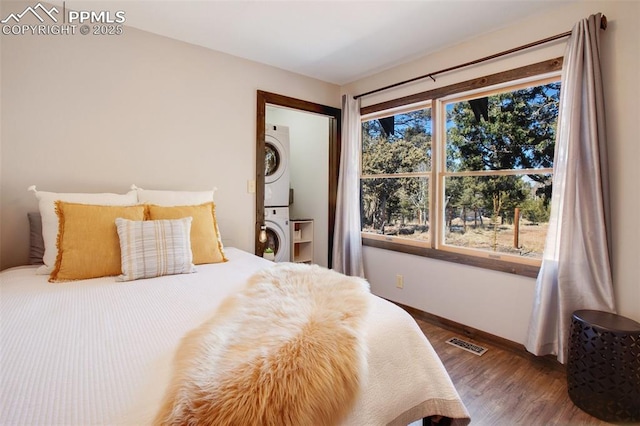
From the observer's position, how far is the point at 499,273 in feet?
7.94

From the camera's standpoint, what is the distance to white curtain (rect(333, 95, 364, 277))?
11.1 feet

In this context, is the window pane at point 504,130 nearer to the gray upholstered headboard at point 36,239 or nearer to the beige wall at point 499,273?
the beige wall at point 499,273

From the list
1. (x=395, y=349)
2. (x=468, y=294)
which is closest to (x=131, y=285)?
(x=395, y=349)

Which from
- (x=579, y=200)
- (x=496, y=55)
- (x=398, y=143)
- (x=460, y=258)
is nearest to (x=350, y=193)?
(x=398, y=143)

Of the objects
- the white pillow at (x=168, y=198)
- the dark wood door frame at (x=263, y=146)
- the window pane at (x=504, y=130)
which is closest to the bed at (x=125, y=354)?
the white pillow at (x=168, y=198)

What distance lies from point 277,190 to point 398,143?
5.13 ft

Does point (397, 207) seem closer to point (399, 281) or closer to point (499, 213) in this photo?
point (399, 281)

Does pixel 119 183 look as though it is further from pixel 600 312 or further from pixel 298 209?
pixel 600 312

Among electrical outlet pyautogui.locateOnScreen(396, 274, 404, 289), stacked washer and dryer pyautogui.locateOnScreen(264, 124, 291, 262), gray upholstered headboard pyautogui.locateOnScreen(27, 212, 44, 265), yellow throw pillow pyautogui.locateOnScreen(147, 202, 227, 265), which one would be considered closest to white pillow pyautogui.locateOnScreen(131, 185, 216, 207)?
yellow throw pillow pyautogui.locateOnScreen(147, 202, 227, 265)

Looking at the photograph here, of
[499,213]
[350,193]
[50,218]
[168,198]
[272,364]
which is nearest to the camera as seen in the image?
[272,364]

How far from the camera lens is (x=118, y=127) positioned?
231 cm

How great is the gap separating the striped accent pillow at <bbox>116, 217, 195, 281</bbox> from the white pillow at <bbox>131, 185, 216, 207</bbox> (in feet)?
1.09

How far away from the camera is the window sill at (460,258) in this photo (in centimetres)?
228

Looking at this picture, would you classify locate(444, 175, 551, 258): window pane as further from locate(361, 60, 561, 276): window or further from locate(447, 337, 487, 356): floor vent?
locate(447, 337, 487, 356): floor vent
